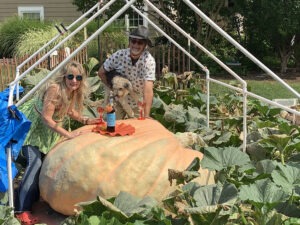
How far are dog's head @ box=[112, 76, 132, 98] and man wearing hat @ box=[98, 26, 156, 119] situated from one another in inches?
7.0

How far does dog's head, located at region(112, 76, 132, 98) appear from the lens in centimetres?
515

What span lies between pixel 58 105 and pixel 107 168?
0.87m

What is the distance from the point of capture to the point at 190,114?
232 inches

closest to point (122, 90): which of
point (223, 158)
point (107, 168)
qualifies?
point (107, 168)

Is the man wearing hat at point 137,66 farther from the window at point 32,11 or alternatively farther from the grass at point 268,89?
the window at point 32,11

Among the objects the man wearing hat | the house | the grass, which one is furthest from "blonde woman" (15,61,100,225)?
the house

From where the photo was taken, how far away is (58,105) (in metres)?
4.41

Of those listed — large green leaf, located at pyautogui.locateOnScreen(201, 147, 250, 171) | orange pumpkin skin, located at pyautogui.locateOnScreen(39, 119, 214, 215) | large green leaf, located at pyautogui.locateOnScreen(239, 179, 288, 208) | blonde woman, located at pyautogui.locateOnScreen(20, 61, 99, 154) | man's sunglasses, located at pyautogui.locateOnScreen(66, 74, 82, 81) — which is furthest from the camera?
man's sunglasses, located at pyautogui.locateOnScreen(66, 74, 82, 81)

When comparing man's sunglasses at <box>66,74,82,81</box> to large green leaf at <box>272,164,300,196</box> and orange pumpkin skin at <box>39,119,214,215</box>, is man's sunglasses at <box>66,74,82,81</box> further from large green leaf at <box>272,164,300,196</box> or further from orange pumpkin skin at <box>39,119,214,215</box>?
large green leaf at <box>272,164,300,196</box>

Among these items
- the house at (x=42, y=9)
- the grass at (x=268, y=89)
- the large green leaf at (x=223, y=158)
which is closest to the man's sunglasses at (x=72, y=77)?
the large green leaf at (x=223, y=158)

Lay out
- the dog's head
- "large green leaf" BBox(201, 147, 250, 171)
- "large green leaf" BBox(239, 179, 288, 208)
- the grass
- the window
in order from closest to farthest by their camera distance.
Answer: "large green leaf" BBox(239, 179, 288, 208)
"large green leaf" BBox(201, 147, 250, 171)
the dog's head
the grass
the window

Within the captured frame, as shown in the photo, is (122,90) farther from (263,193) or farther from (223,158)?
(263,193)

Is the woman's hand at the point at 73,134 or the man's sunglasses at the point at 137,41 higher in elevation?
the man's sunglasses at the point at 137,41

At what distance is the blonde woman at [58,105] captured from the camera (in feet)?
14.1
